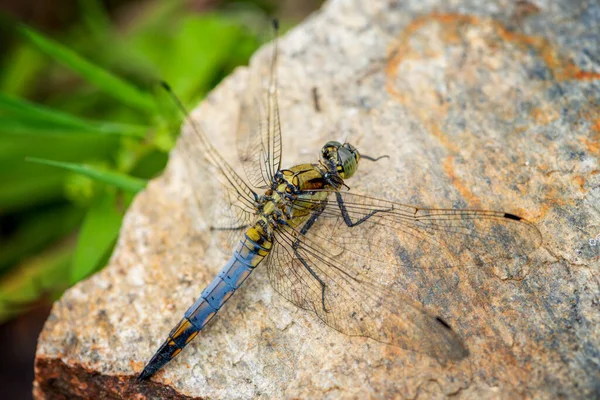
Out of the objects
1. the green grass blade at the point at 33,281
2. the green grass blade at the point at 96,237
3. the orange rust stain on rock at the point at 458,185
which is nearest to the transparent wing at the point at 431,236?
the orange rust stain on rock at the point at 458,185

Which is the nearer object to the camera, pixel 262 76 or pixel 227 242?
pixel 227 242

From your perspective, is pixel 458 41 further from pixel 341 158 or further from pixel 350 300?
pixel 350 300

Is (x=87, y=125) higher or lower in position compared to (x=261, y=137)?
higher

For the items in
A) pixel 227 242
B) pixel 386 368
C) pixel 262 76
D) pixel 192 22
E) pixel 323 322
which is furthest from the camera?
pixel 192 22

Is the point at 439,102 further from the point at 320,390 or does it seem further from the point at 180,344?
the point at 180,344

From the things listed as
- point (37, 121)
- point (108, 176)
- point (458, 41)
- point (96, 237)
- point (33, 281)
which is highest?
point (37, 121)

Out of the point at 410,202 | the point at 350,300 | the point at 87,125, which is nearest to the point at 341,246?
the point at 350,300

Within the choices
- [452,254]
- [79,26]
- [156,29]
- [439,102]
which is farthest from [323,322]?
[79,26]

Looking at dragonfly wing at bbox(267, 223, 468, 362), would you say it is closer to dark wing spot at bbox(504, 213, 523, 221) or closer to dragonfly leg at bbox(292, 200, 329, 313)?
dragonfly leg at bbox(292, 200, 329, 313)
